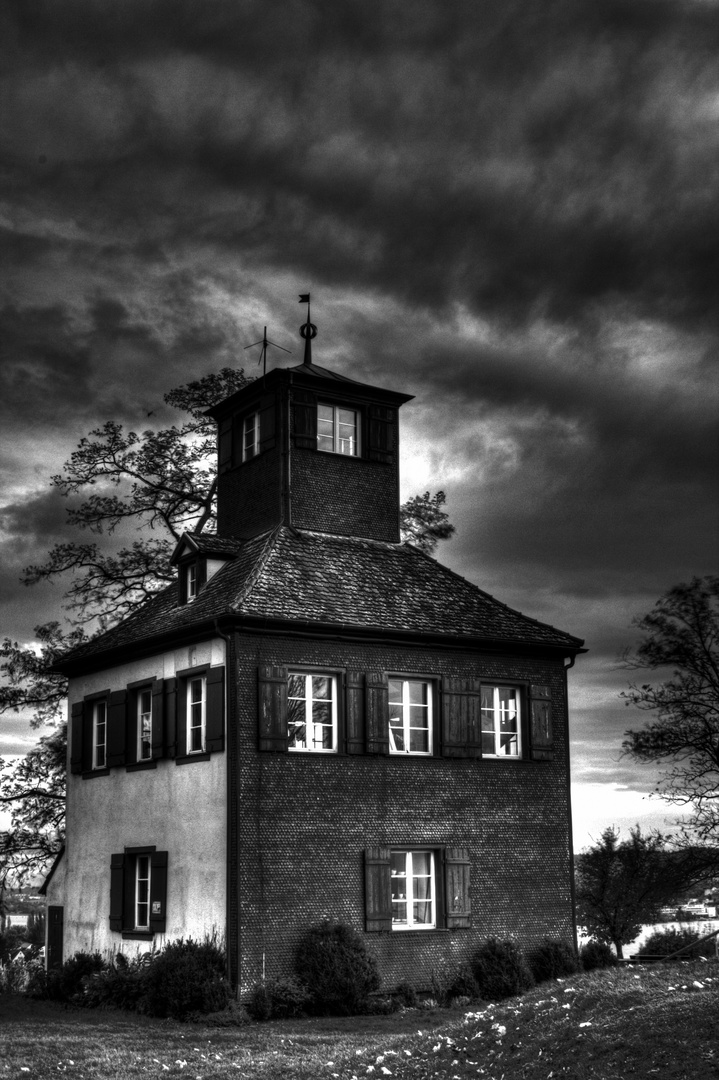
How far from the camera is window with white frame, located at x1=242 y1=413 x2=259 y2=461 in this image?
29.9 metres

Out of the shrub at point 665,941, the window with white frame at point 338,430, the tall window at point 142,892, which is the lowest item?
the shrub at point 665,941

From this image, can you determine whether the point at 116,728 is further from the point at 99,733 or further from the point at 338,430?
the point at 338,430

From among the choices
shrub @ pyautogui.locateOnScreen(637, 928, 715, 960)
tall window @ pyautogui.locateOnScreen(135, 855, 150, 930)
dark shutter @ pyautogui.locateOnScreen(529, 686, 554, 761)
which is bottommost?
shrub @ pyautogui.locateOnScreen(637, 928, 715, 960)

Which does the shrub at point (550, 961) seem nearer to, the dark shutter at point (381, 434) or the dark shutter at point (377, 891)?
the dark shutter at point (377, 891)

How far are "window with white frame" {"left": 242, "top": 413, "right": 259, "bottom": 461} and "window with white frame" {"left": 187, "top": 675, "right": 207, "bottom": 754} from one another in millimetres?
6602

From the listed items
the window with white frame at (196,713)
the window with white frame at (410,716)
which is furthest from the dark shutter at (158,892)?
the window with white frame at (410,716)

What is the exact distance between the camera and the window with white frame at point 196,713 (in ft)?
81.5

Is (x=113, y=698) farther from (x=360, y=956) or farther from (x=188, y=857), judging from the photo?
(x=360, y=956)

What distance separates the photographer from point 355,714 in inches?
982

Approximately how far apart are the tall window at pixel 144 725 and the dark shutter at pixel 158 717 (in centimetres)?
60

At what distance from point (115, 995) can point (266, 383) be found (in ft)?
43.3

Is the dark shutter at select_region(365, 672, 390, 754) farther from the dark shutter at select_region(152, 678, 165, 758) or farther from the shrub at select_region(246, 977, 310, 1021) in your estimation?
the shrub at select_region(246, 977, 310, 1021)

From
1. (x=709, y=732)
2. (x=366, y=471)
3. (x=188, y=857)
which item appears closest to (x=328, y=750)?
(x=188, y=857)

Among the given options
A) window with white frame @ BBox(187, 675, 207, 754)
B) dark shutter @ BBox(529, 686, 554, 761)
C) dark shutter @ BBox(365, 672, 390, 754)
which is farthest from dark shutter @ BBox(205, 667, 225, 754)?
dark shutter @ BBox(529, 686, 554, 761)
